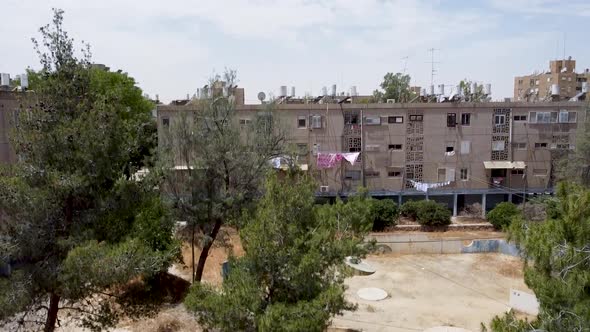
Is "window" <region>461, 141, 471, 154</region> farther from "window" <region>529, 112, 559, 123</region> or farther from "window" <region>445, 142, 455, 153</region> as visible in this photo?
"window" <region>529, 112, 559, 123</region>

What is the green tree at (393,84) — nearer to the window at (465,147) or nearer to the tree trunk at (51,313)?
the window at (465,147)

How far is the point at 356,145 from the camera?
30.3 m

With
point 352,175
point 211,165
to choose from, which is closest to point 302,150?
point 211,165

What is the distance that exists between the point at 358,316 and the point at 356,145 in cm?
1566

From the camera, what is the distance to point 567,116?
103ft

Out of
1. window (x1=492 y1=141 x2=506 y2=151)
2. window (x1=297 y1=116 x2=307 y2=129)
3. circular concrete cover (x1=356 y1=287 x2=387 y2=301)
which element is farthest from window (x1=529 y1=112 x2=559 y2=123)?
circular concrete cover (x1=356 y1=287 x2=387 y2=301)

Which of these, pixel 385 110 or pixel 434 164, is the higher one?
pixel 385 110

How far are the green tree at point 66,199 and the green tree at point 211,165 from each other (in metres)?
5.38

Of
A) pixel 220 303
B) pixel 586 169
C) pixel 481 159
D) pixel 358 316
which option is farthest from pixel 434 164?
pixel 220 303

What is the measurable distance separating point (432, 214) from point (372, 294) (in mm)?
10984

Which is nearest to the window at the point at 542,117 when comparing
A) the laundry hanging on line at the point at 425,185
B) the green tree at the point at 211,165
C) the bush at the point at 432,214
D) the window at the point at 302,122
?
the laundry hanging on line at the point at 425,185

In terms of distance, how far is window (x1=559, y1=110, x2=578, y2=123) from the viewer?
3123 cm

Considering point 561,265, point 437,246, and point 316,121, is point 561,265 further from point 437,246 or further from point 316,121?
point 316,121

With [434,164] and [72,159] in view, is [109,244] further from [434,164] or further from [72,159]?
[434,164]
